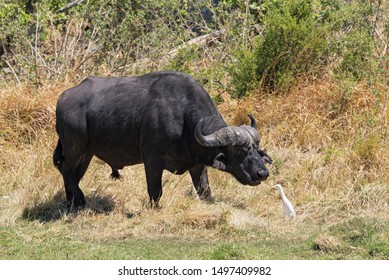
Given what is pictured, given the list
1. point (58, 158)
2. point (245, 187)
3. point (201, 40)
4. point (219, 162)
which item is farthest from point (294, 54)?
point (58, 158)


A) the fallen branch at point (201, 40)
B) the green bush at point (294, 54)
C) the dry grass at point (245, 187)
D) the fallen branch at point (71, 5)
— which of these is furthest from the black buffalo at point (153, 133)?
the fallen branch at point (71, 5)

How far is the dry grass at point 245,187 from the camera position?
8.91m

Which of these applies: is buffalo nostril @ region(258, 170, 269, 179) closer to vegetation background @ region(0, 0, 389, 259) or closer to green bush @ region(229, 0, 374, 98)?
vegetation background @ region(0, 0, 389, 259)

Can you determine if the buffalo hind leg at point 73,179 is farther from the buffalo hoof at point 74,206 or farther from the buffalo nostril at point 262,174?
the buffalo nostril at point 262,174

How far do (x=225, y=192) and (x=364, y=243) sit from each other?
258cm

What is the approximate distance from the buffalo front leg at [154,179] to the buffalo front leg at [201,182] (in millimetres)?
629

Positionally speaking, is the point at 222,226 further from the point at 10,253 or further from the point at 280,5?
the point at 280,5

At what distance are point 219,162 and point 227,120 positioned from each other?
3037 millimetres

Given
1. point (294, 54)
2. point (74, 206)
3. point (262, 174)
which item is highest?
point (262, 174)

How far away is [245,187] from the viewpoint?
10.3 metres

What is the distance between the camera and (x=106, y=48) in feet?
46.8

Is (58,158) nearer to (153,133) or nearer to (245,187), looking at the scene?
(153,133)

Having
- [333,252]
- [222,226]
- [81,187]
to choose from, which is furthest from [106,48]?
[333,252]

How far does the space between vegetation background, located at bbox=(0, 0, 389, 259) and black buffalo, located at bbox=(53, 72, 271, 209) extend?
410 mm
